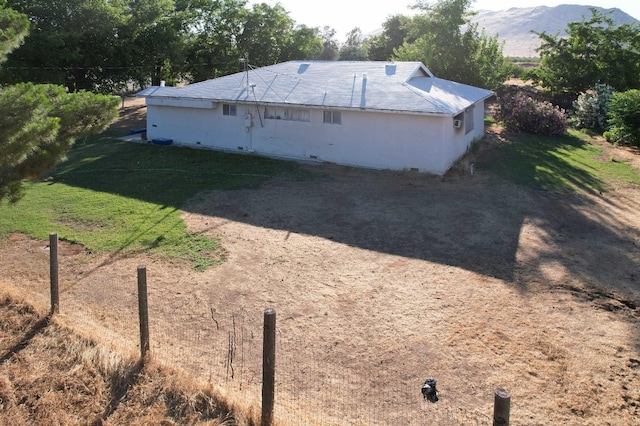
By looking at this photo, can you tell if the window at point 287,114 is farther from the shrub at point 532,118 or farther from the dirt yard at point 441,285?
the shrub at point 532,118

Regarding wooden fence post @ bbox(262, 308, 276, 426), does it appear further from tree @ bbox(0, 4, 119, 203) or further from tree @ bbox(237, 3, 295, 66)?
tree @ bbox(237, 3, 295, 66)

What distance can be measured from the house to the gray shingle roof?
4cm

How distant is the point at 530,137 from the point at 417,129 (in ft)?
31.6

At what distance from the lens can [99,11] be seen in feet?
84.8

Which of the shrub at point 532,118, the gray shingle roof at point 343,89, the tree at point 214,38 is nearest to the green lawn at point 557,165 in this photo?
the shrub at point 532,118

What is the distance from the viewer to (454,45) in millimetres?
29266

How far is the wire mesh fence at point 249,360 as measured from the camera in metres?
5.91

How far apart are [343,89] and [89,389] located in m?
14.6

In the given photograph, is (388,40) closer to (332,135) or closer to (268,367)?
(332,135)

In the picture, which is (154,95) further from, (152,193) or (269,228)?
(269,228)

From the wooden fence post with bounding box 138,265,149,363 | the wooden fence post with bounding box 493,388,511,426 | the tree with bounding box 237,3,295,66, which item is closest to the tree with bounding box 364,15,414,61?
the tree with bounding box 237,3,295,66

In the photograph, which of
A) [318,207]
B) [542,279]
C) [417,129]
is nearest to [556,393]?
[542,279]

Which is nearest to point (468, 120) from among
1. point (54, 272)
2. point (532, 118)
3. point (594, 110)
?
point (532, 118)

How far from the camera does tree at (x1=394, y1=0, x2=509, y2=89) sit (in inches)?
1129
